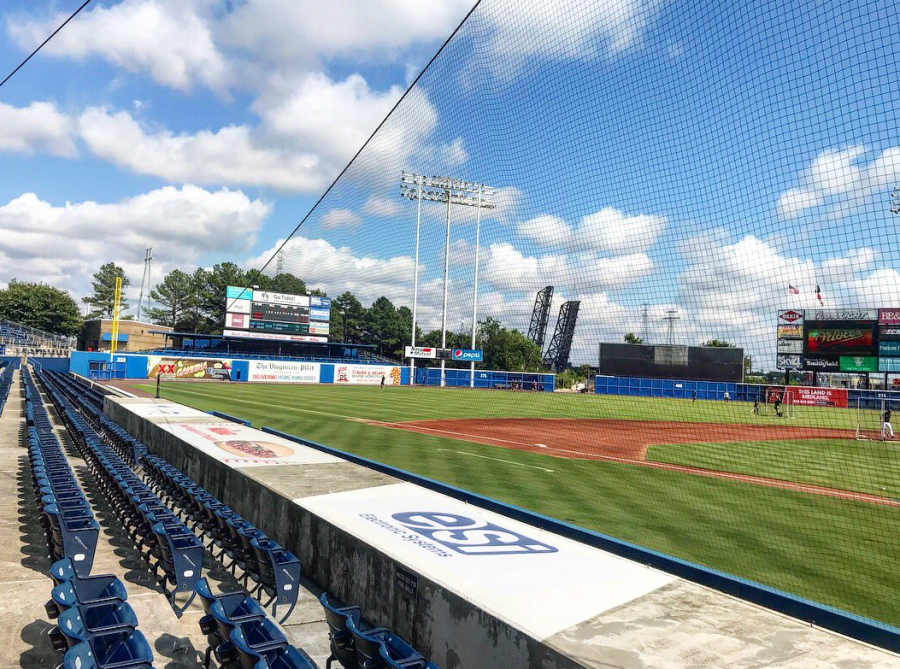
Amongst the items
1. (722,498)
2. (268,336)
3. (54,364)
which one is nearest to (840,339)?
(722,498)

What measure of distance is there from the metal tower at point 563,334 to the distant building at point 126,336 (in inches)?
2594

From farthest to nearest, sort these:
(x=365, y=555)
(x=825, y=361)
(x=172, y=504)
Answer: (x=825, y=361) < (x=172, y=504) < (x=365, y=555)

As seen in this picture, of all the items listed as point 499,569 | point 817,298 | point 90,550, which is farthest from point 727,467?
point 90,550

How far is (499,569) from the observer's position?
4879mm

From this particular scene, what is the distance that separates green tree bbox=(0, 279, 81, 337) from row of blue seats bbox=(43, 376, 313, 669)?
86422 millimetres

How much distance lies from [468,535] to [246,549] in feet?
7.18

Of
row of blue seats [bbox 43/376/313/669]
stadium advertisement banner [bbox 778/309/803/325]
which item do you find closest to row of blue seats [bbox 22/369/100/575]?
row of blue seats [bbox 43/376/313/669]

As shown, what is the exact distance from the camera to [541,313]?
38.2 ft

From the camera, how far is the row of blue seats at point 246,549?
17.3 ft

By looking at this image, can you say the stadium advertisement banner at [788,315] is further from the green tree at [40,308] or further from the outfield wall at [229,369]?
the green tree at [40,308]

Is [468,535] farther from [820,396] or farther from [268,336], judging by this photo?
[268,336]

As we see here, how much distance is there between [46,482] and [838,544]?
35.7 feet

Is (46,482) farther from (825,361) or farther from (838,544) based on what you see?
(825,361)

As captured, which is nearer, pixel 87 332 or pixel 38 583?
pixel 38 583
